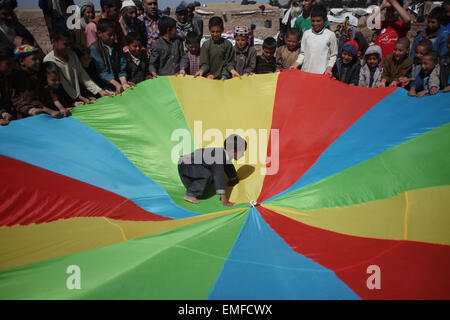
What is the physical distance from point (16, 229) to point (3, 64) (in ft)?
6.11

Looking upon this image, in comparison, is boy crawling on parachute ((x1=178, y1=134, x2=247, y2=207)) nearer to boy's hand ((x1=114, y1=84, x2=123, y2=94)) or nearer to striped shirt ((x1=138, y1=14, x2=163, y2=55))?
boy's hand ((x1=114, y1=84, x2=123, y2=94))

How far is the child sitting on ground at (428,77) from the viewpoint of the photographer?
3.95m

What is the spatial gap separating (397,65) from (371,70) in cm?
32

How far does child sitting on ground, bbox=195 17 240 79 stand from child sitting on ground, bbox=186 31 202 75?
0.18 meters

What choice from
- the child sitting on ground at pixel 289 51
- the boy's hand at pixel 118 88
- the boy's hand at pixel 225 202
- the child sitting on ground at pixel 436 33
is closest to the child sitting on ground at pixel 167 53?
the boy's hand at pixel 118 88

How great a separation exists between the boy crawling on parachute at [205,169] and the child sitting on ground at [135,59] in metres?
2.21

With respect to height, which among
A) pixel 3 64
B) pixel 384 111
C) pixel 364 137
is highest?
pixel 3 64

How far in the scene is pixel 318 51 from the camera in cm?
474

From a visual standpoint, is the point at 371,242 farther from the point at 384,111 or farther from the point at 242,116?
the point at 242,116

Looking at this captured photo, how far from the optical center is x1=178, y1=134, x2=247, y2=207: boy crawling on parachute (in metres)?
3.22

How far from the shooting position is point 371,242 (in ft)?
7.97

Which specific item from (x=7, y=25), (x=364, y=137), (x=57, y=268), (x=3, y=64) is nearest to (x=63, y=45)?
(x=3, y=64)

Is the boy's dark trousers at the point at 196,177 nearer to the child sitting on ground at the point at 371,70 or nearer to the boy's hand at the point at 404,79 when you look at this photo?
the child sitting on ground at the point at 371,70

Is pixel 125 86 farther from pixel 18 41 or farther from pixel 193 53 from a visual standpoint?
pixel 18 41
